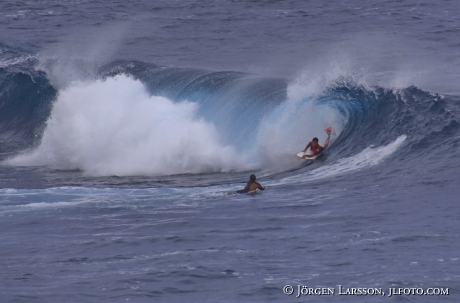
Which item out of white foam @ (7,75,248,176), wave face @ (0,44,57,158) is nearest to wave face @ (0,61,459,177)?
white foam @ (7,75,248,176)

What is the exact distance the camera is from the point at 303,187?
763 inches

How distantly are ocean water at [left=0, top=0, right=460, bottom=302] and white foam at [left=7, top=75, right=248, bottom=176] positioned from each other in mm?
68

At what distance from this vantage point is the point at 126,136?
1005 inches

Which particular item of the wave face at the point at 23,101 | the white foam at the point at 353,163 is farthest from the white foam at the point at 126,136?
the white foam at the point at 353,163

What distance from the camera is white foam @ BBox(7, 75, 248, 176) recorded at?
2372cm

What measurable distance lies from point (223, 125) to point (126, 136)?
3.08 metres

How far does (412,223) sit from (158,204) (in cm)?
559

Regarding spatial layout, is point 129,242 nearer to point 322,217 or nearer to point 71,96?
point 322,217

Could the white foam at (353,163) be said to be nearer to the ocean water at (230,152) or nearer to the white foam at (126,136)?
the ocean water at (230,152)

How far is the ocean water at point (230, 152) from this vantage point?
43.3ft

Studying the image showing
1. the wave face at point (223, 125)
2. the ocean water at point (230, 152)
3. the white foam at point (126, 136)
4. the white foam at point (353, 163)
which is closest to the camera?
the ocean water at point (230, 152)

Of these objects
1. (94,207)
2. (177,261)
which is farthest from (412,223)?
(94,207)

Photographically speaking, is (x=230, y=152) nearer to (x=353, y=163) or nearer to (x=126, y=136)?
(x=126, y=136)

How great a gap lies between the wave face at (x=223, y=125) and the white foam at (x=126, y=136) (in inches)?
1.3
